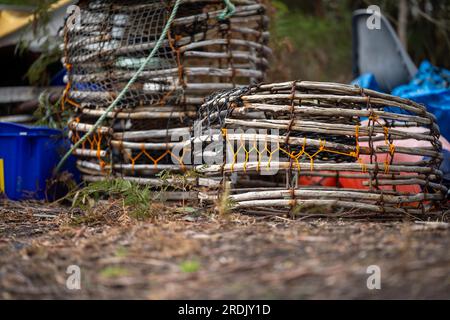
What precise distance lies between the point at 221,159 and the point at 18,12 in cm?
284

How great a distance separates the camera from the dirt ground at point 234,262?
1.62 m

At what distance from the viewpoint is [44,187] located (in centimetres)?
385

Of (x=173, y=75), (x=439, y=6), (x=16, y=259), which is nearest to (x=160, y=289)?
(x=16, y=259)

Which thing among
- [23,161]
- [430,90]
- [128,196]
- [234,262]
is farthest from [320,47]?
[234,262]

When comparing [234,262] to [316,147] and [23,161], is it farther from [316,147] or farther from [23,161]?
[23,161]

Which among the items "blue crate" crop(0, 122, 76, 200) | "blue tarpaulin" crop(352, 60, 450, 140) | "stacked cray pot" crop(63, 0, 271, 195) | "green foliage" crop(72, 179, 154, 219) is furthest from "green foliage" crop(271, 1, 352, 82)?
"green foliage" crop(72, 179, 154, 219)

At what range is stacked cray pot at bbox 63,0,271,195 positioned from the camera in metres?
3.48

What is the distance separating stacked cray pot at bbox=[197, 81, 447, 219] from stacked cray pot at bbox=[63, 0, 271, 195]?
1.54 ft

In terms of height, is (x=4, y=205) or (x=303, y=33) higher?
(x=303, y=33)

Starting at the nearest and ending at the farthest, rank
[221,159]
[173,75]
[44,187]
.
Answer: [221,159] < [173,75] < [44,187]

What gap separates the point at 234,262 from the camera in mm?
1788

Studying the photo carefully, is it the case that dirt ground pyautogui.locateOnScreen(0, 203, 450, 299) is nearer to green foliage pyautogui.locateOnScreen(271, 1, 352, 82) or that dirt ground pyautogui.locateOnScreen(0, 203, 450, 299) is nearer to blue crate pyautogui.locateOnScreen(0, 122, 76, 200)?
blue crate pyautogui.locateOnScreen(0, 122, 76, 200)

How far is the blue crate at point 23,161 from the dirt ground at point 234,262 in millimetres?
1446
